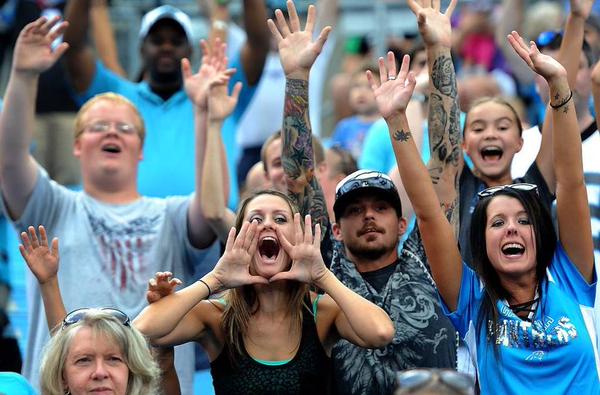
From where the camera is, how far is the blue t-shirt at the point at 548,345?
4.38m

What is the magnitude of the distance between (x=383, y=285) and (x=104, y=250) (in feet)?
4.35

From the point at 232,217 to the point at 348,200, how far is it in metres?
0.69

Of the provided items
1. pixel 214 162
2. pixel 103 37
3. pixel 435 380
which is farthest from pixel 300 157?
pixel 103 37

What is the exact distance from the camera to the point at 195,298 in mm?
4535

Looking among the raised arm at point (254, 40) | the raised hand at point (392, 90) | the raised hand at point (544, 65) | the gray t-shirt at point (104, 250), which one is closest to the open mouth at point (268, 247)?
the raised hand at point (392, 90)

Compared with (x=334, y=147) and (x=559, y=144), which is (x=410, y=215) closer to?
(x=334, y=147)

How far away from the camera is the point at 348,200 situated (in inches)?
198

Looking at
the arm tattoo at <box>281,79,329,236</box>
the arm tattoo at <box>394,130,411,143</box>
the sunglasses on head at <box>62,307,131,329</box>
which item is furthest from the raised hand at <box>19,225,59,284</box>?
the arm tattoo at <box>394,130,411,143</box>

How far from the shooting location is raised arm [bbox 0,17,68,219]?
17.7 feet

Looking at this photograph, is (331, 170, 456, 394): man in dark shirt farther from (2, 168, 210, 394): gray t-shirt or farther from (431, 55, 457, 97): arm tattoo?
(2, 168, 210, 394): gray t-shirt

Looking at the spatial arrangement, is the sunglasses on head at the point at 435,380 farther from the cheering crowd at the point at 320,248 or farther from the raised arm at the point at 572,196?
the raised arm at the point at 572,196

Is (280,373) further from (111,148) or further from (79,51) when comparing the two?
(79,51)

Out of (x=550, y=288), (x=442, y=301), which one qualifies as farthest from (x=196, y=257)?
(x=550, y=288)

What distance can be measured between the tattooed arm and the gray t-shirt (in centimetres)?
120
